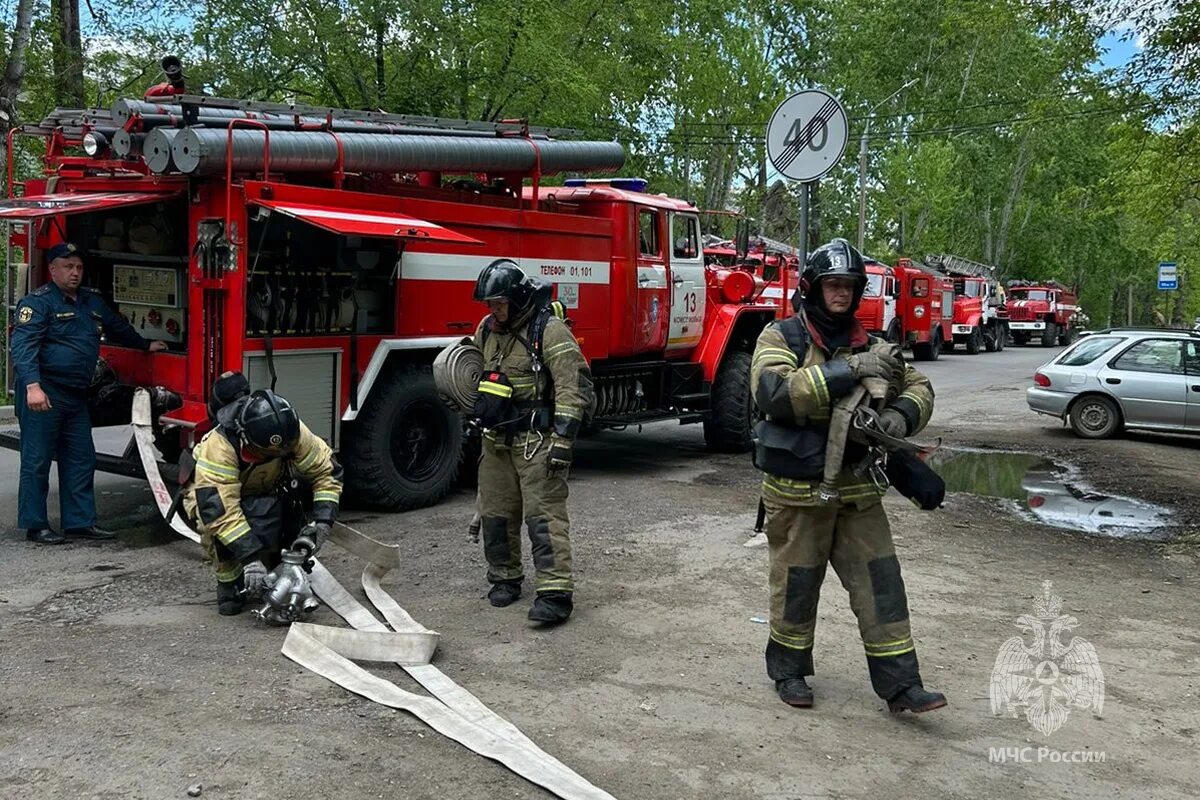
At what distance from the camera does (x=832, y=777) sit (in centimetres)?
394

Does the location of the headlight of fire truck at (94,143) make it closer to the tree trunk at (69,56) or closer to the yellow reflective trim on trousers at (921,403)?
the yellow reflective trim on trousers at (921,403)

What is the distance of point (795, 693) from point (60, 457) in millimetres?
4923

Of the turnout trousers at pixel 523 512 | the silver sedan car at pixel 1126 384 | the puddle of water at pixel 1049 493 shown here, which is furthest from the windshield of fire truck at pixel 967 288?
the turnout trousers at pixel 523 512

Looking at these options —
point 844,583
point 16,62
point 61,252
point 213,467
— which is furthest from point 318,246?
point 16,62

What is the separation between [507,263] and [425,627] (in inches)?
72.9

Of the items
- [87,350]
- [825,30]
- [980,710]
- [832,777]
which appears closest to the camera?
[832,777]

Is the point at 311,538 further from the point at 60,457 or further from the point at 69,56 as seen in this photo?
the point at 69,56

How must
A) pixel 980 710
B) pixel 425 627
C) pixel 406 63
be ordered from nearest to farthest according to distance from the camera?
1. pixel 980 710
2. pixel 425 627
3. pixel 406 63

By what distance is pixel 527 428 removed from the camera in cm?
575

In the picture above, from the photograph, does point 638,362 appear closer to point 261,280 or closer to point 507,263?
point 261,280

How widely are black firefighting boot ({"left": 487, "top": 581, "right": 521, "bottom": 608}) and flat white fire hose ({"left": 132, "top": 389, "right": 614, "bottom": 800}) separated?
490mm

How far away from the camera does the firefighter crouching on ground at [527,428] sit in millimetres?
5660

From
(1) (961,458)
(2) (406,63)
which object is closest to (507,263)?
(1) (961,458)

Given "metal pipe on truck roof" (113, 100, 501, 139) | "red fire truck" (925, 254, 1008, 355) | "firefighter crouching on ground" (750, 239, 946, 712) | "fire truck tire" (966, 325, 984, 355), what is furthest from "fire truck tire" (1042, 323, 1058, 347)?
"firefighter crouching on ground" (750, 239, 946, 712)
